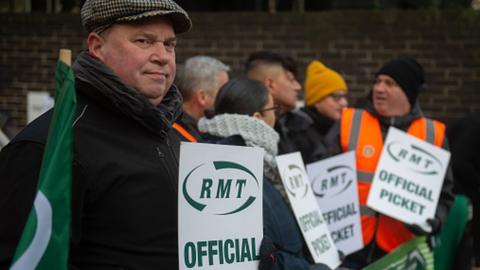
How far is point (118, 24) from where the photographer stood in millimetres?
3080

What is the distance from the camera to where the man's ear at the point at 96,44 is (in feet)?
10.2

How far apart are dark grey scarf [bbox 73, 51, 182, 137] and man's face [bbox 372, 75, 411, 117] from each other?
3760mm

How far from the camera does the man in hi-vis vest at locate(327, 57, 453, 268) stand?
6203mm

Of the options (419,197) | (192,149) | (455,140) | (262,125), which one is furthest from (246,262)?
(455,140)

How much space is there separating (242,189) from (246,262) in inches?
10.3

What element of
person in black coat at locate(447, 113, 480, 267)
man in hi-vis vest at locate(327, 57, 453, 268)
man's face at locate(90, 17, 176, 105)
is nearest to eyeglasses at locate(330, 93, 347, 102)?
man in hi-vis vest at locate(327, 57, 453, 268)

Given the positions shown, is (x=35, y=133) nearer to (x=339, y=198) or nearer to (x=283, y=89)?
(x=339, y=198)

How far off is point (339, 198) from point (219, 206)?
2883mm

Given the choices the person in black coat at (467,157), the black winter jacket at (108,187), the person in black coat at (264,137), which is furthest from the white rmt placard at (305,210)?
the person in black coat at (467,157)

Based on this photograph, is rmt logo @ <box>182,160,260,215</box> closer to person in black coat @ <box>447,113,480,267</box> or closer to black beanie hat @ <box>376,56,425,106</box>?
black beanie hat @ <box>376,56,425,106</box>

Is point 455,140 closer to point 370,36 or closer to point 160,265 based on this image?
point 370,36

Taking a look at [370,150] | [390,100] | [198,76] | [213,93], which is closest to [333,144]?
[370,150]

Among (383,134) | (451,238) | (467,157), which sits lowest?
(467,157)

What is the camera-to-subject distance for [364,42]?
11.0m
